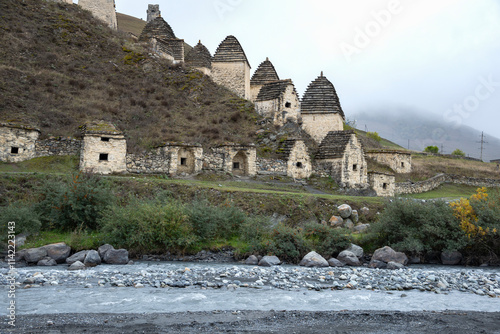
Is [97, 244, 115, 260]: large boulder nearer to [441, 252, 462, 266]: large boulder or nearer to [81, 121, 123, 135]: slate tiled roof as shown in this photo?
[81, 121, 123, 135]: slate tiled roof

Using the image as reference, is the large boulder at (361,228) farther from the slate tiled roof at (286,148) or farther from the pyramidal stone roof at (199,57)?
the pyramidal stone roof at (199,57)

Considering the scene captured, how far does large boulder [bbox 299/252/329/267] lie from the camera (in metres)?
15.4

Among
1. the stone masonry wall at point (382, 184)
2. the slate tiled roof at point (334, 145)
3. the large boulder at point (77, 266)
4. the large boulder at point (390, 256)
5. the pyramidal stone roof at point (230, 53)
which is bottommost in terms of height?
the large boulder at point (77, 266)

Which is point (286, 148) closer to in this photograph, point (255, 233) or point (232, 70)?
point (255, 233)

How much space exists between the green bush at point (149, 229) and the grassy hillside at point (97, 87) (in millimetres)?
9166

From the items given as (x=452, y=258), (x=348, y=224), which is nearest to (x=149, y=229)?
(x=348, y=224)

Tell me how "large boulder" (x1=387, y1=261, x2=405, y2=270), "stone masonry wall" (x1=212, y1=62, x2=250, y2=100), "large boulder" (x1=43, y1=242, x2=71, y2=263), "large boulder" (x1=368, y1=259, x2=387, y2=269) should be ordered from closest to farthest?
"large boulder" (x1=43, y1=242, x2=71, y2=263)
"large boulder" (x1=387, y1=261, x2=405, y2=270)
"large boulder" (x1=368, y1=259, x2=387, y2=269)
"stone masonry wall" (x1=212, y1=62, x2=250, y2=100)

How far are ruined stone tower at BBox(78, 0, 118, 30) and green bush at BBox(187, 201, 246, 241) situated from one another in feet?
112

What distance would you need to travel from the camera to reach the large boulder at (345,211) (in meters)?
20.8

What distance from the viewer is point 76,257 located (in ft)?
47.4

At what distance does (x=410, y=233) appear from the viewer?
17109mm

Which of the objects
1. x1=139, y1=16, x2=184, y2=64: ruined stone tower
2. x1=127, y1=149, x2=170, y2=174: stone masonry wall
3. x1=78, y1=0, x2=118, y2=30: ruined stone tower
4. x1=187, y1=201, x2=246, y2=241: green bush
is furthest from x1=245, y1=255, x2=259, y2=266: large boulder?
x1=78, y1=0, x2=118, y2=30: ruined stone tower

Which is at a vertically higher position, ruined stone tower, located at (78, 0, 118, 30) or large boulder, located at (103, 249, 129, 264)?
ruined stone tower, located at (78, 0, 118, 30)

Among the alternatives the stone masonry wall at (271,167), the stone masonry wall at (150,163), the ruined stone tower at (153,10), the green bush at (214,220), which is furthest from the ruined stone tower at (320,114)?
the ruined stone tower at (153,10)
